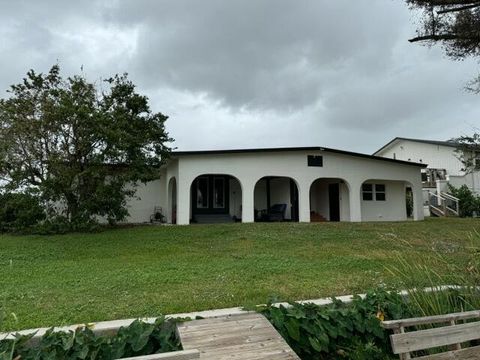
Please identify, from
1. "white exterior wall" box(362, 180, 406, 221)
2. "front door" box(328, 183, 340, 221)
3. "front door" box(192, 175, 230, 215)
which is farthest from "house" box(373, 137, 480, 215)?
"front door" box(192, 175, 230, 215)

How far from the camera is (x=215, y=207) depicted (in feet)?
67.7

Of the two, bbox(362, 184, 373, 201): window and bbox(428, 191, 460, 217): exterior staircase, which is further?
bbox(428, 191, 460, 217): exterior staircase

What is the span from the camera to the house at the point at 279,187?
17.3m

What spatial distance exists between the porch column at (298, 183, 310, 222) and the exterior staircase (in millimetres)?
12227

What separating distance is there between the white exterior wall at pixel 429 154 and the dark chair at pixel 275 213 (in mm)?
14718

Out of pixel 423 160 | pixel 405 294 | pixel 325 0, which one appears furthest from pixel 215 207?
pixel 423 160

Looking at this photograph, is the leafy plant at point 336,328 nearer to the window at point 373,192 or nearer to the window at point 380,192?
the window at point 373,192

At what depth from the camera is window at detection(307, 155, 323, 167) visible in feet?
60.4

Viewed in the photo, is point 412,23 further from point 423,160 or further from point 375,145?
point 375,145

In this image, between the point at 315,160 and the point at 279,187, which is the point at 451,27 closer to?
the point at 315,160

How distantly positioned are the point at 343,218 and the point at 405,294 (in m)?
15.8

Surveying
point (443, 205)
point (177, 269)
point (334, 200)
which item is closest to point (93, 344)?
point (177, 269)

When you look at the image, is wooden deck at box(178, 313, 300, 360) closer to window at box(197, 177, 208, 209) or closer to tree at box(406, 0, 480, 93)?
tree at box(406, 0, 480, 93)

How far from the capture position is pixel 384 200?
71.3 feet
